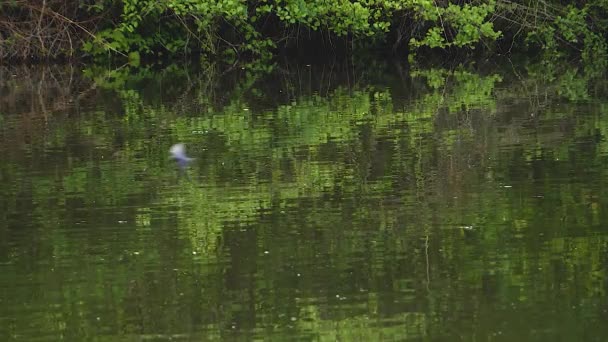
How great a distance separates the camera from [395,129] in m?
14.4

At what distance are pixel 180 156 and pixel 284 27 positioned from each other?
1639 centimetres

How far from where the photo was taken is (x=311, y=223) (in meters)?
9.26

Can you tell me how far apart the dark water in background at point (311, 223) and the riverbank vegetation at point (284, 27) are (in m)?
8.24

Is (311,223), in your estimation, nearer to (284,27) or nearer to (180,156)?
(180,156)

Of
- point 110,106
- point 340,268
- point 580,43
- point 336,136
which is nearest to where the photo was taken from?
Result: point 340,268

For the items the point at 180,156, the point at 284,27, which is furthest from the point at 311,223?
the point at 284,27

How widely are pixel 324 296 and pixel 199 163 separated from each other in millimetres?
5215

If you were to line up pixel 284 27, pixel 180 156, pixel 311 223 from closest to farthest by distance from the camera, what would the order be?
pixel 311 223 < pixel 180 156 < pixel 284 27

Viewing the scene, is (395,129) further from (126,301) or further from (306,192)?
(126,301)

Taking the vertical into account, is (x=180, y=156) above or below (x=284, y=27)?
below

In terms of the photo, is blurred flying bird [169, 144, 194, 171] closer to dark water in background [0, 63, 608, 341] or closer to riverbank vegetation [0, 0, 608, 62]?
dark water in background [0, 63, 608, 341]

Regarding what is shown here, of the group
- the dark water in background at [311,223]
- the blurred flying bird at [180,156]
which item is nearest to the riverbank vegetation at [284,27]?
the dark water in background at [311,223]

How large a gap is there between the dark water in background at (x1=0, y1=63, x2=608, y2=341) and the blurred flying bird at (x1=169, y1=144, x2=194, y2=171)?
13 cm

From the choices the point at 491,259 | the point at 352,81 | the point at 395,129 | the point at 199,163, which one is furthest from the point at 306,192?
the point at 352,81
